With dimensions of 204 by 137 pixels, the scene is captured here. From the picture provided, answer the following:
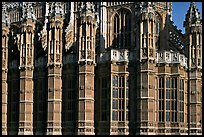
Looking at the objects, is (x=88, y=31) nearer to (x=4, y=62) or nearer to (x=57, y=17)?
(x=57, y=17)

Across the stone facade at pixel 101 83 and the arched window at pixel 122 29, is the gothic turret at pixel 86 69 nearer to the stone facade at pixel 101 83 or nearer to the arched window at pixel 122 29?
the stone facade at pixel 101 83

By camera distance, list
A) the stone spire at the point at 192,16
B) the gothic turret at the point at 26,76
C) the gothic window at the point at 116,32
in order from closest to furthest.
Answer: the stone spire at the point at 192,16
the gothic turret at the point at 26,76
the gothic window at the point at 116,32

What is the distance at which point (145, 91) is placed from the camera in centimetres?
4041

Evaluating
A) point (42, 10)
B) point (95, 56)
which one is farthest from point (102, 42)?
point (42, 10)

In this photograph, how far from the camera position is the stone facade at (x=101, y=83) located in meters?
41.1

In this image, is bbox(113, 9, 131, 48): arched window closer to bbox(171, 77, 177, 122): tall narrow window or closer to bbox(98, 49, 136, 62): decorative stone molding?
bbox(98, 49, 136, 62): decorative stone molding

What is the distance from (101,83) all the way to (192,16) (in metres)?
11.3

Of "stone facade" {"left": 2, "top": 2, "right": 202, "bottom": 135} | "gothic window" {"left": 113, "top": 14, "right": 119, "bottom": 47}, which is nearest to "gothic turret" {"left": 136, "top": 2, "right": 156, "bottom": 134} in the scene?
"stone facade" {"left": 2, "top": 2, "right": 202, "bottom": 135}

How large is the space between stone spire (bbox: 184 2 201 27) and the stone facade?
68mm

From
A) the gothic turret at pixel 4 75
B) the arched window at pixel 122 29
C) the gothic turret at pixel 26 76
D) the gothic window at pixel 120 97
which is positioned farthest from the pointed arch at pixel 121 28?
the gothic turret at pixel 4 75

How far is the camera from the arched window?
48406mm

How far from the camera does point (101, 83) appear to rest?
1686 inches

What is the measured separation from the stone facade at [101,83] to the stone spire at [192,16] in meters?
0.07

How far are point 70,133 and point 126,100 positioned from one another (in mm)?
6162
